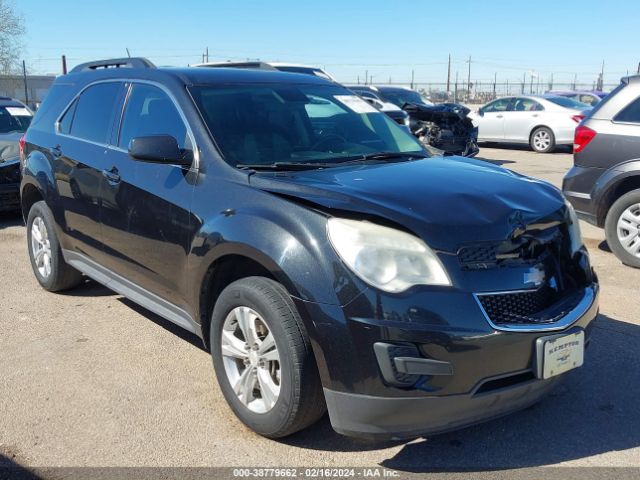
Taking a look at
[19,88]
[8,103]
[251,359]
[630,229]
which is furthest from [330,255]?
[19,88]

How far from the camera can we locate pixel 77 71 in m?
5.44

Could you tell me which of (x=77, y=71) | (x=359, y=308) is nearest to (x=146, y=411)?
(x=359, y=308)

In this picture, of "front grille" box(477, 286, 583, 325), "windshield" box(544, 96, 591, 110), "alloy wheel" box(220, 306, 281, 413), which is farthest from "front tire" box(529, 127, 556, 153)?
"alloy wheel" box(220, 306, 281, 413)

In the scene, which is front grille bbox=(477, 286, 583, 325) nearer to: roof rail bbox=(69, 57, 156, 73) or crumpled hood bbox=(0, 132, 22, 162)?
roof rail bbox=(69, 57, 156, 73)

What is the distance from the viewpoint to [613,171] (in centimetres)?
623

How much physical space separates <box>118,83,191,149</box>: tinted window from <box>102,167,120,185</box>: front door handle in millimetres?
178

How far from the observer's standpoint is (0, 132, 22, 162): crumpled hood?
847cm

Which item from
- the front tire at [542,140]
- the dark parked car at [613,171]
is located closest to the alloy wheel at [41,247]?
the dark parked car at [613,171]

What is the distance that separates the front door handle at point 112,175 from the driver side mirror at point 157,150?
61cm

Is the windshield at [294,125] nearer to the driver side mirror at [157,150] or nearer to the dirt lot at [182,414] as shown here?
the driver side mirror at [157,150]

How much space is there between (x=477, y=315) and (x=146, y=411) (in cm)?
189

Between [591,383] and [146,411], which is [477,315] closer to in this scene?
[591,383]

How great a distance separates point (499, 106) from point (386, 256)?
16.4 metres

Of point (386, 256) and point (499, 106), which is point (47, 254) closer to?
point (386, 256)
